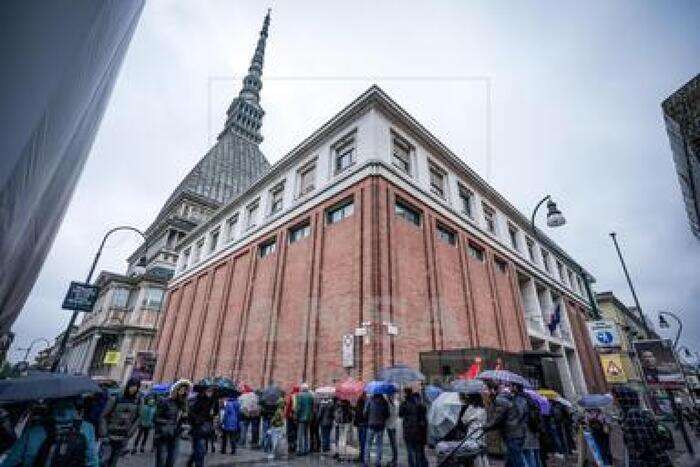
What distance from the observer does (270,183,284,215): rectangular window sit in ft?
70.9

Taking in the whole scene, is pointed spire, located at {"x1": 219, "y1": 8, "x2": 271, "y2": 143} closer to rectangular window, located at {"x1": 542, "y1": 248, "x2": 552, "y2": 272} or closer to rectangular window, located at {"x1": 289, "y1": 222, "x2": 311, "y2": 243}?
rectangular window, located at {"x1": 289, "y1": 222, "x2": 311, "y2": 243}

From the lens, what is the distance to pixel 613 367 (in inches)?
349

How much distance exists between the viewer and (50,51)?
116 cm

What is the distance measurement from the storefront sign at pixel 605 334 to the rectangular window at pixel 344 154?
37.4ft

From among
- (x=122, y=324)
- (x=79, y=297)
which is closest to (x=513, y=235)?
(x=79, y=297)

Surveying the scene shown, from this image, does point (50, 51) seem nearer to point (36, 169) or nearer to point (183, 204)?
point (36, 169)

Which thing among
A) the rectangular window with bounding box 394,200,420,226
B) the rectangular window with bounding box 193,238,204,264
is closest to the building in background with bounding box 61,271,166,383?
the rectangular window with bounding box 193,238,204,264

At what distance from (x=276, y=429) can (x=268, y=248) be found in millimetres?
12600

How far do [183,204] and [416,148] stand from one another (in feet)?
115

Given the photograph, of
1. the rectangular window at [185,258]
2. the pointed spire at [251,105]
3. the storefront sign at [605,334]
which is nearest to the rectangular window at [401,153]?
the storefront sign at [605,334]

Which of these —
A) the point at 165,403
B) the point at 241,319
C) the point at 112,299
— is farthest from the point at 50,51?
the point at 112,299

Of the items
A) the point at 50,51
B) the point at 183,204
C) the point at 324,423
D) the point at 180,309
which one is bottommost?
the point at 324,423

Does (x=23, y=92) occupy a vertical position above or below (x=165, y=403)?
above

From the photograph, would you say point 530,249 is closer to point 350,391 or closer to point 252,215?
point 252,215
